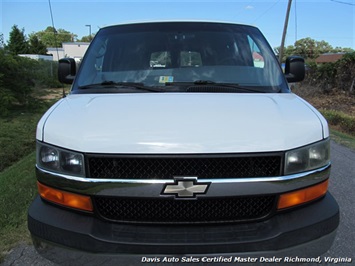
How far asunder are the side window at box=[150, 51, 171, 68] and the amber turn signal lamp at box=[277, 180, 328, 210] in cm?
171

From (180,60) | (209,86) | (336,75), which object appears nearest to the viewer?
(209,86)

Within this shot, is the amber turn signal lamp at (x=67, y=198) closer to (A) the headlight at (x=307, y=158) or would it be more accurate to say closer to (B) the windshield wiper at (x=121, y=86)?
(B) the windshield wiper at (x=121, y=86)

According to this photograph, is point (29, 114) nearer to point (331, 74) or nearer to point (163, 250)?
point (163, 250)

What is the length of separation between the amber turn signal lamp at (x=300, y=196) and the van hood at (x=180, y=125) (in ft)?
0.99

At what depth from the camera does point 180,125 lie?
2109mm

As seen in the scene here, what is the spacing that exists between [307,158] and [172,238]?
0.98 metres

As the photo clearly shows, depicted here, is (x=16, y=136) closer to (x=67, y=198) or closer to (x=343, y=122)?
(x=67, y=198)

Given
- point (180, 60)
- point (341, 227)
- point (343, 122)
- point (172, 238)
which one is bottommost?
point (343, 122)

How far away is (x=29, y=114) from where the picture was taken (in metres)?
11.8

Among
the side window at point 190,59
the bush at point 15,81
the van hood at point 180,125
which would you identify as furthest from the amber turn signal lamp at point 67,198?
the bush at point 15,81

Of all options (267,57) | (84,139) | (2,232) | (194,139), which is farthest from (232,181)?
(2,232)

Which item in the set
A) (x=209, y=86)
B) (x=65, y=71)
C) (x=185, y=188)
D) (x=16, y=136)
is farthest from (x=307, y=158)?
(x=16, y=136)

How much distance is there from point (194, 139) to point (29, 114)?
11.2m

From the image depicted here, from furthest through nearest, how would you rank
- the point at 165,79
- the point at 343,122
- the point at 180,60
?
the point at 343,122 → the point at 180,60 → the point at 165,79
